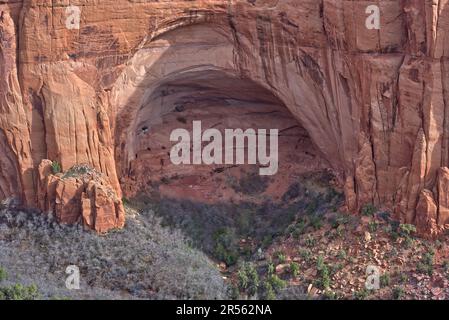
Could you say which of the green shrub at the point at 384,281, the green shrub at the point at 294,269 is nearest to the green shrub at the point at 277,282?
the green shrub at the point at 294,269

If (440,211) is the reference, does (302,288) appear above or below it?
below

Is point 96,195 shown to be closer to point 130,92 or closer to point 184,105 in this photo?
point 130,92

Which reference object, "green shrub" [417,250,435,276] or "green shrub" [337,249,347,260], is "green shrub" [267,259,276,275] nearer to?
"green shrub" [337,249,347,260]

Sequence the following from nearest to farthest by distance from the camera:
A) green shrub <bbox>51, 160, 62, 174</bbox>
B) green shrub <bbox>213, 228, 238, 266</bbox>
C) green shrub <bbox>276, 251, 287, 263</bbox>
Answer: green shrub <bbox>276, 251, 287, 263</bbox> < green shrub <bbox>51, 160, 62, 174</bbox> < green shrub <bbox>213, 228, 238, 266</bbox>

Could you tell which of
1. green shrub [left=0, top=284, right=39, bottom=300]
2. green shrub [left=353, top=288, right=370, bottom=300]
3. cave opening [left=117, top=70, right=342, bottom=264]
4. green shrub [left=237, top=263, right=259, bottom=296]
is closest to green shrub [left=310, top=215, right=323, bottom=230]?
cave opening [left=117, top=70, right=342, bottom=264]

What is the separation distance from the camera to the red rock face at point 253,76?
953 inches

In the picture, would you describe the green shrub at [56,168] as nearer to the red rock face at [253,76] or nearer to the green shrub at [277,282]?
the red rock face at [253,76]

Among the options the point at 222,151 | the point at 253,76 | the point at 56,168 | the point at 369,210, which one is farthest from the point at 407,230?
the point at 56,168

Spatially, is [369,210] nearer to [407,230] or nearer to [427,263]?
[407,230]

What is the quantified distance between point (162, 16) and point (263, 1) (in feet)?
9.57

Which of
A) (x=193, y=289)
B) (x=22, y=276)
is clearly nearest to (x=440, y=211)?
(x=193, y=289)

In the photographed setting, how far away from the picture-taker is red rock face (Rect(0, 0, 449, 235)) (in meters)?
24.2

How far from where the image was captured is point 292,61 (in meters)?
26.4

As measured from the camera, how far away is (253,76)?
1062 inches
